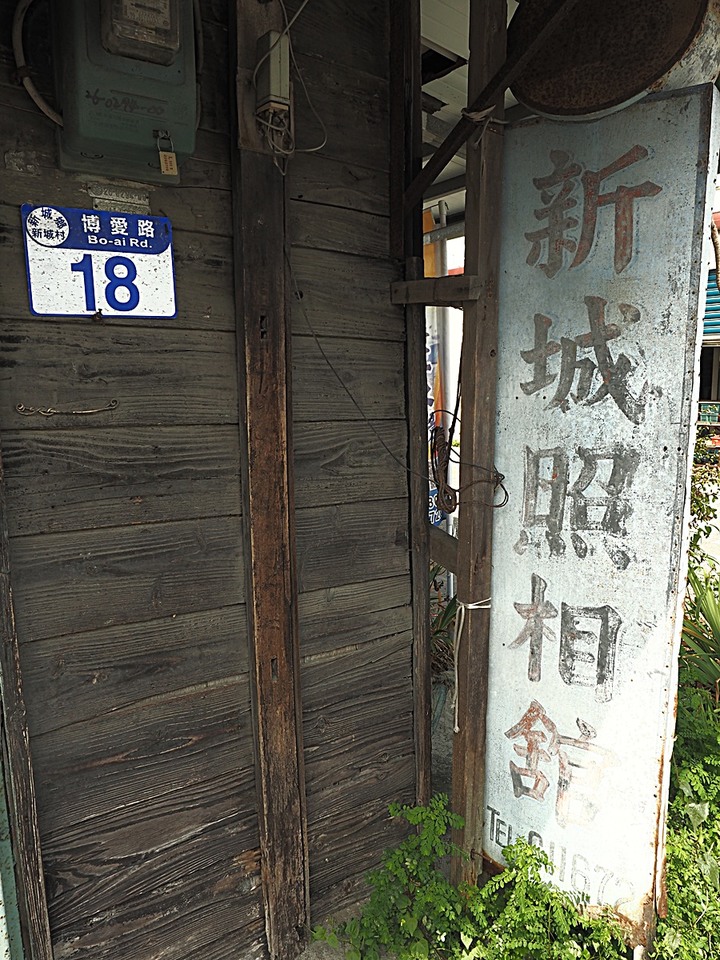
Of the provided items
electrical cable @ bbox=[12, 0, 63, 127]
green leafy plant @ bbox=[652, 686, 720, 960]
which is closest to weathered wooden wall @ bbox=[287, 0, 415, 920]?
electrical cable @ bbox=[12, 0, 63, 127]

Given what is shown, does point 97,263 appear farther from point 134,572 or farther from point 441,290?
point 441,290

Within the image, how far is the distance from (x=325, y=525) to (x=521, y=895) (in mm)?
1421

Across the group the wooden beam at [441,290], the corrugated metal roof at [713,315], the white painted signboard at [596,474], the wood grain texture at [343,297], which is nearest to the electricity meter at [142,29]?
the wood grain texture at [343,297]

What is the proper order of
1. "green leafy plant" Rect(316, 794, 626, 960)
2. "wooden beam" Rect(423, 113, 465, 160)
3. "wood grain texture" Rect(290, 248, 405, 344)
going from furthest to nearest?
"wooden beam" Rect(423, 113, 465, 160)
"wood grain texture" Rect(290, 248, 405, 344)
"green leafy plant" Rect(316, 794, 626, 960)

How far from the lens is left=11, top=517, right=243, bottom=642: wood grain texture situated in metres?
1.89

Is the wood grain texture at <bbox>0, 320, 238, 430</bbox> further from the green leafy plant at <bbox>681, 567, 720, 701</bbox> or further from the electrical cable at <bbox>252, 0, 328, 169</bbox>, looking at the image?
the green leafy plant at <bbox>681, 567, 720, 701</bbox>

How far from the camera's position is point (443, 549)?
8.65ft

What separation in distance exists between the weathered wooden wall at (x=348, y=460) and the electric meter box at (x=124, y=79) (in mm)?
524

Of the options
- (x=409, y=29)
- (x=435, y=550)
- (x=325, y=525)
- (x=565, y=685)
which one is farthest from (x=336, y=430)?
(x=409, y=29)

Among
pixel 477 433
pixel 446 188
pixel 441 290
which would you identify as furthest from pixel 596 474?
pixel 446 188

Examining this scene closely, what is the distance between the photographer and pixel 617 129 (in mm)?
2057

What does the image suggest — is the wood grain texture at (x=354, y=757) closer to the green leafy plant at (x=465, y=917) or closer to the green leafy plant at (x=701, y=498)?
the green leafy plant at (x=465, y=917)

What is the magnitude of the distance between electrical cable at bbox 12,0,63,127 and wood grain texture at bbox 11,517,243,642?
116cm

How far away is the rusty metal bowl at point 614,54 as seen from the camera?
73.8 inches
